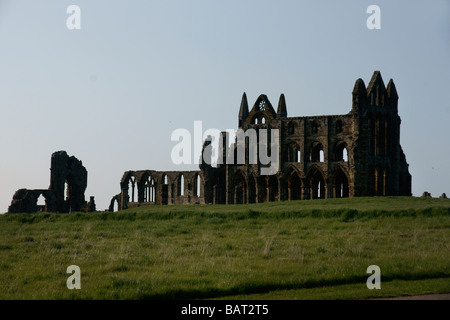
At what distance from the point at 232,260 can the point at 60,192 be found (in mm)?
49801

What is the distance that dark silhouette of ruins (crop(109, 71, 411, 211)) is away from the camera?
183 feet

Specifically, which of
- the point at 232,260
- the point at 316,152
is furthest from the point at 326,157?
the point at 232,260

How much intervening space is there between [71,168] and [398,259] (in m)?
52.9

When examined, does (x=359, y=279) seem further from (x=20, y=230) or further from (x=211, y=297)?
(x=20, y=230)

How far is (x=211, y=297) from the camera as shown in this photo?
1316cm

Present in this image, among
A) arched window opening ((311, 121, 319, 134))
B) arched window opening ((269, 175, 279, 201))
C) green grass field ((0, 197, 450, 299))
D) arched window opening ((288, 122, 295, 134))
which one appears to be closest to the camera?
green grass field ((0, 197, 450, 299))

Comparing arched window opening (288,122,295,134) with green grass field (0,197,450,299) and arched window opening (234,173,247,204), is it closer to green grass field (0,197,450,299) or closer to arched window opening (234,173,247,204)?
arched window opening (234,173,247,204)

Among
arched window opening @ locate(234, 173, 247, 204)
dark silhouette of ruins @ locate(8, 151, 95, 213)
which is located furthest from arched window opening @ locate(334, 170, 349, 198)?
dark silhouette of ruins @ locate(8, 151, 95, 213)

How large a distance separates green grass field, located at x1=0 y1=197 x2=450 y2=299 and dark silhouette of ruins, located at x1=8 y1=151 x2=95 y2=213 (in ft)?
111

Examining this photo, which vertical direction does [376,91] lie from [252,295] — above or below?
above

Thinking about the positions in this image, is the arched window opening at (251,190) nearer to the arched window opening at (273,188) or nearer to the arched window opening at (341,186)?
the arched window opening at (273,188)

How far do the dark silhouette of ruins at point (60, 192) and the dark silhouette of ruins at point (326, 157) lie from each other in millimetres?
13196

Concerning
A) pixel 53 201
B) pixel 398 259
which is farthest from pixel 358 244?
pixel 53 201

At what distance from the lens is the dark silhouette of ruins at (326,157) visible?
5588 cm
